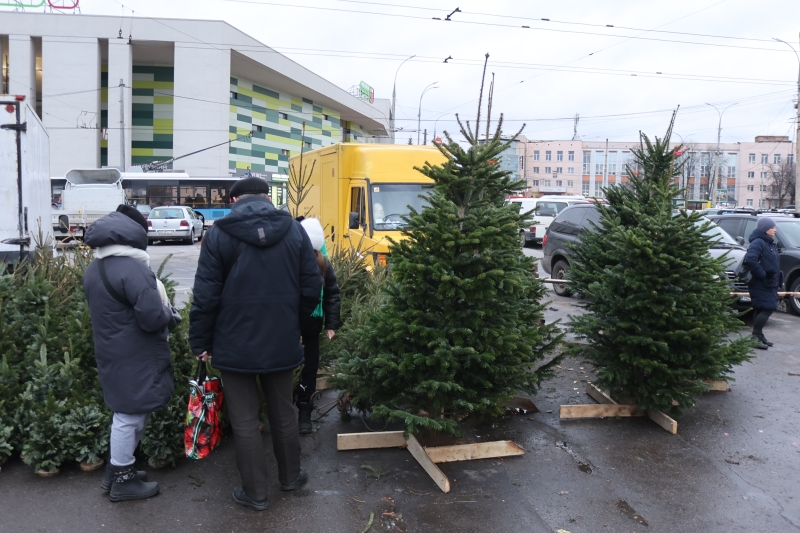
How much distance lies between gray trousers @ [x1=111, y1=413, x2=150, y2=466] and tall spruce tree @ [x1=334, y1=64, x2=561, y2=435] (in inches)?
61.3

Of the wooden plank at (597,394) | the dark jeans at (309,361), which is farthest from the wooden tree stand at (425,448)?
the wooden plank at (597,394)

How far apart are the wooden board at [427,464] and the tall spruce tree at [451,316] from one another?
222mm

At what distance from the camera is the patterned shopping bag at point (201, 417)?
417 centimetres

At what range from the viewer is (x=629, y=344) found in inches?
227

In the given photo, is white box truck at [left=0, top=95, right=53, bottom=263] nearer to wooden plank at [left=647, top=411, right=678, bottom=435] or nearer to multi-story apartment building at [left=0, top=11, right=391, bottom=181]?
wooden plank at [left=647, top=411, right=678, bottom=435]

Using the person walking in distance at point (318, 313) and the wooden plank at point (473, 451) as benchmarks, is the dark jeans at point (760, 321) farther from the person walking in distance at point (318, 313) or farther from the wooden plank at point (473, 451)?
the person walking in distance at point (318, 313)

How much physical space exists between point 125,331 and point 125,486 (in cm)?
95

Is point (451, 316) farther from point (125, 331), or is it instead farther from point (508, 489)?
point (125, 331)

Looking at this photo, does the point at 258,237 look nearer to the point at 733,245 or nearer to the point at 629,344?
the point at 629,344

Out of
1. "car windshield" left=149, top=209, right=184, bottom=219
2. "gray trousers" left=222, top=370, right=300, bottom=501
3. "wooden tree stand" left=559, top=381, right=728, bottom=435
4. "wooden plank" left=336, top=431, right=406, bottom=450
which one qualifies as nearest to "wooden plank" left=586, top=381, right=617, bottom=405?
"wooden tree stand" left=559, top=381, right=728, bottom=435

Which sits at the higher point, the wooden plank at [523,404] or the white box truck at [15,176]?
the white box truck at [15,176]

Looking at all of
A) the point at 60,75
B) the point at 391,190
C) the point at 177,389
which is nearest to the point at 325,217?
the point at 391,190

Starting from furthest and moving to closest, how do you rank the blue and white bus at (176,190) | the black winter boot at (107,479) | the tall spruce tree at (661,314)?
the blue and white bus at (176,190)
the tall spruce tree at (661,314)
the black winter boot at (107,479)

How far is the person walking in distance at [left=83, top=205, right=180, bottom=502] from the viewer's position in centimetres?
390
